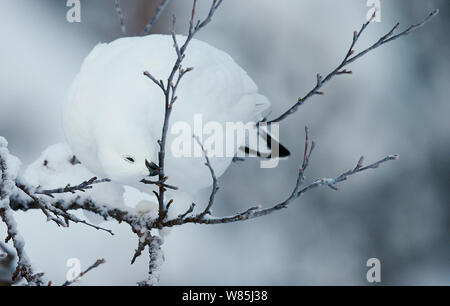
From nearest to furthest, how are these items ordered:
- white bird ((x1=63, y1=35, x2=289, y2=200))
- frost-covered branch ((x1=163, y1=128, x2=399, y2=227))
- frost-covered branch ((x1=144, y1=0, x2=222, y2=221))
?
1. frost-covered branch ((x1=144, y1=0, x2=222, y2=221))
2. frost-covered branch ((x1=163, y1=128, x2=399, y2=227))
3. white bird ((x1=63, y1=35, x2=289, y2=200))

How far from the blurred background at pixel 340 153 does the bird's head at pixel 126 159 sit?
87.4 inches

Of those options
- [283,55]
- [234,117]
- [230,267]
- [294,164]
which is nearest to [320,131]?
[294,164]

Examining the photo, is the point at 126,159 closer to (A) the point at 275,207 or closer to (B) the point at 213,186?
(B) the point at 213,186

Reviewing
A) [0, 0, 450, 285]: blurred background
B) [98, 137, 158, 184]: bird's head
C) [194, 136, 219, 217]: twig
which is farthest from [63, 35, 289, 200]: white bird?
[0, 0, 450, 285]: blurred background

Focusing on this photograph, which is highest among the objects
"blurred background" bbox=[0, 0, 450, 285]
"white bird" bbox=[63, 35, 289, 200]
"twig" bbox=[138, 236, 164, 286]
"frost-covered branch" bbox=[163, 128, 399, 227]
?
"blurred background" bbox=[0, 0, 450, 285]

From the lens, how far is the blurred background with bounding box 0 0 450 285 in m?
3.78

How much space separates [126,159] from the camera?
4.55ft

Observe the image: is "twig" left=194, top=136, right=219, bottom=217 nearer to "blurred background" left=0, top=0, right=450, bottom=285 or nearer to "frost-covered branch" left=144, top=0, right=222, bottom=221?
"frost-covered branch" left=144, top=0, right=222, bottom=221

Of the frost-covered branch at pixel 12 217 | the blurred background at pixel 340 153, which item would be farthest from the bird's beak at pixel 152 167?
the blurred background at pixel 340 153

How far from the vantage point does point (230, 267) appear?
3.74m

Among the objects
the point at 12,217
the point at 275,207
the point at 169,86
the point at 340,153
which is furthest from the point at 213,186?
the point at 340,153

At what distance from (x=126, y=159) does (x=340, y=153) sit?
2.75 m
